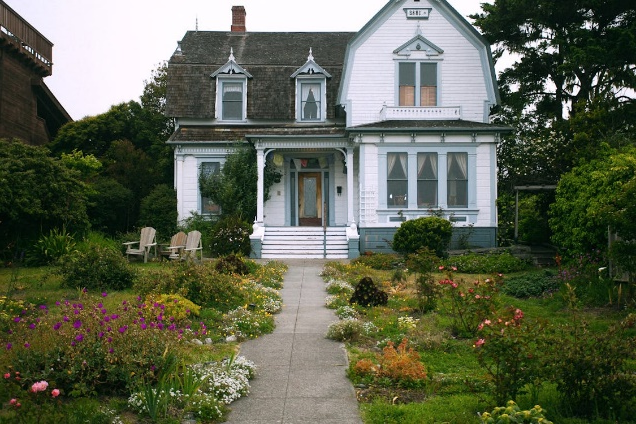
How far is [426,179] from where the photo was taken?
2275 cm

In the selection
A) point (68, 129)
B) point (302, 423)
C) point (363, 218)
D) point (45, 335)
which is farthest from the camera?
point (68, 129)

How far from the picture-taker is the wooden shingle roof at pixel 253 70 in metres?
26.4

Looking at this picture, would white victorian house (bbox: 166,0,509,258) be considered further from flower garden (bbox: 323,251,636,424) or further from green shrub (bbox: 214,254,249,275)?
flower garden (bbox: 323,251,636,424)

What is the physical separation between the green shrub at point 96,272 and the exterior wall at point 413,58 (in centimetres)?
1196

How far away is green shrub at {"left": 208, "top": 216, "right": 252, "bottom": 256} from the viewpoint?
21.3 metres

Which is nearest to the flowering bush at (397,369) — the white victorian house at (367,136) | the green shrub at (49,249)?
the green shrub at (49,249)

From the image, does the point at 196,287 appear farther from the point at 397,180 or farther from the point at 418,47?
the point at 418,47

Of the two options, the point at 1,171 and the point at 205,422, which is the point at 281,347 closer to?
the point at 205,422

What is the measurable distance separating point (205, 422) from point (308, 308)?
6356mm

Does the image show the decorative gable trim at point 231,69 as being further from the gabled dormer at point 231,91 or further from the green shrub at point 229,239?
the green shrub at point 229,239

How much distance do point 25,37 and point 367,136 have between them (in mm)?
15442

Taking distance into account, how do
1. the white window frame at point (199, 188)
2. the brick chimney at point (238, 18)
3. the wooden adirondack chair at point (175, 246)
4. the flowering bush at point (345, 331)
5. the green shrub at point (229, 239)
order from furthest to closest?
the brick chimney at point (238, 18) → the white window frame at point (199, 188) → the green shrub at point (229, 239) → the wooden adirondack chair at point (175, 246) → the flowering bush at point (345, 331)

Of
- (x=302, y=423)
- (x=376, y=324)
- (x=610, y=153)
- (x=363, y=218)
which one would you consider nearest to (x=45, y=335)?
(x=302, y=423)

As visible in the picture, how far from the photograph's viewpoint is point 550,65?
2659 centimetres
